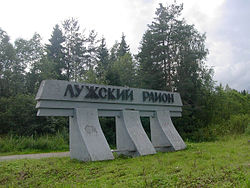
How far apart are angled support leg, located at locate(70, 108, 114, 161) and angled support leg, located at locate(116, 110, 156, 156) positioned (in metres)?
0.99

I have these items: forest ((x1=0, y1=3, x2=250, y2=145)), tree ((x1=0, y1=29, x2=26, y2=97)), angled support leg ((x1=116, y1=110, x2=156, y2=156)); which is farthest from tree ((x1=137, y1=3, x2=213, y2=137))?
tree ((x1=0, y1=29, x2=26, y2=97))

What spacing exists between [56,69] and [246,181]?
24.1 metres

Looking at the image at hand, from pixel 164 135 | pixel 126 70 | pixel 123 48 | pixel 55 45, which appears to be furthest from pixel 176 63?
pixel 123 48

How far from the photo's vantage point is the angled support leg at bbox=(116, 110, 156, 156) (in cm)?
786

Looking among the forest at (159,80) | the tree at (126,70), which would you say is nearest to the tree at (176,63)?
the forest at (159,80)

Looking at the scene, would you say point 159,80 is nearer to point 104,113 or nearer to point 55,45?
point 104,113

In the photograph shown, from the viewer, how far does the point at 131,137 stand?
7.94 metres

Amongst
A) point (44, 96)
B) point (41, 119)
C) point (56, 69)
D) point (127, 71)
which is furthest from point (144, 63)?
point (44, 96)

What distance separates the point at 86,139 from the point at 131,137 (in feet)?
5.52

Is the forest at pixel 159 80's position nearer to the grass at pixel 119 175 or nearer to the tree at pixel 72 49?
the tree at pixel 72 49

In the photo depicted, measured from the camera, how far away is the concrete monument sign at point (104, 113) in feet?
22.5

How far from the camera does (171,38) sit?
63.1 feet

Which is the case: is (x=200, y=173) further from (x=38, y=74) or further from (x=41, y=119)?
(x=38, y=74)

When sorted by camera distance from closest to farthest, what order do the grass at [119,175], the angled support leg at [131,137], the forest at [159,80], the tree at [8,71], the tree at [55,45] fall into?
the grass at [119,175] < the angled support leg at [131,137] < the forest at [159,80] < the tree at [8,71] < the tree at [55,45]
